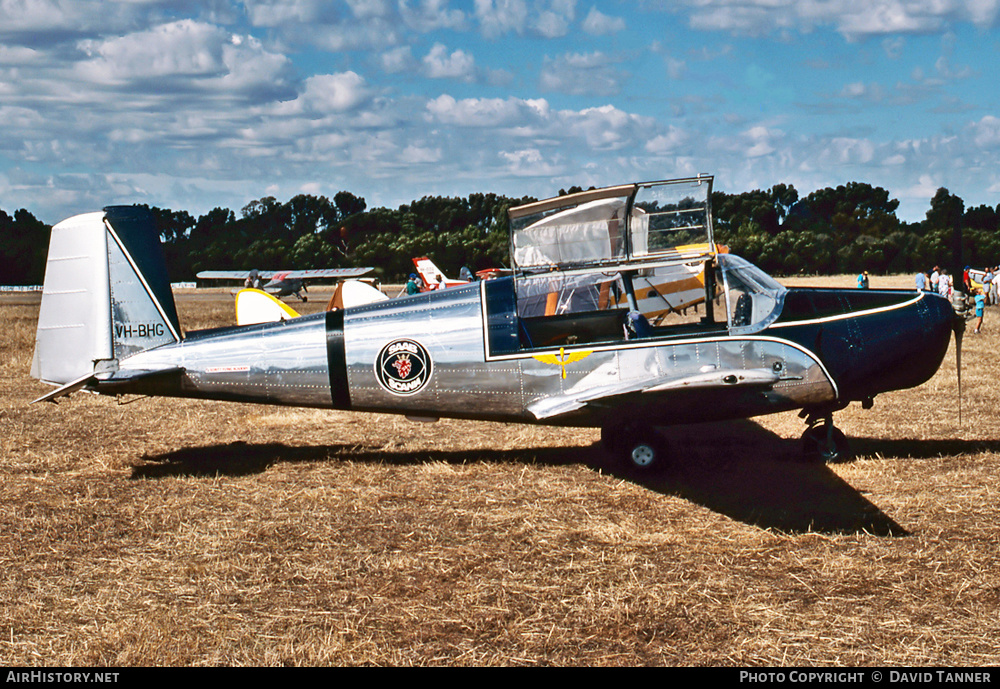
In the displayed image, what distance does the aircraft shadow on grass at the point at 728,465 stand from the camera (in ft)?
22.4

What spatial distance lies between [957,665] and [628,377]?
387cm

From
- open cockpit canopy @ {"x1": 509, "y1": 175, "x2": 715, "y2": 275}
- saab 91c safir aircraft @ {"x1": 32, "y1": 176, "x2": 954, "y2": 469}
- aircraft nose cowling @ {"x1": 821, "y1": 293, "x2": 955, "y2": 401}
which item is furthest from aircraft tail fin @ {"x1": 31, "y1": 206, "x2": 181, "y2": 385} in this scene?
aircraft nose cowling @ {"x1": 821, "y1": 293, "x2": 955, "y2": 401}

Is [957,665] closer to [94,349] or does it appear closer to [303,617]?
[303,617]

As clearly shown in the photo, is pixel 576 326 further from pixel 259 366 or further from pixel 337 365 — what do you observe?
pixel 259 366

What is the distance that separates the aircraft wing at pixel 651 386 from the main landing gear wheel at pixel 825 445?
1.46 meters

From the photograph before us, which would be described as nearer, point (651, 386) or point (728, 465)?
point (651, 386)

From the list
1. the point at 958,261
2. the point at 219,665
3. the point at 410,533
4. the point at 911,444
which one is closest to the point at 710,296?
the point at 911,444

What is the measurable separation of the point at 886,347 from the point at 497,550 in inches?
162

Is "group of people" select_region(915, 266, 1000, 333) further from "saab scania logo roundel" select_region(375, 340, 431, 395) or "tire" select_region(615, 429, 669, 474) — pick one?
"saab scania logo roundel" select_region(375, 340, 431, 395)

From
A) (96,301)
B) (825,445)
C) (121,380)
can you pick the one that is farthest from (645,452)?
(96,301)

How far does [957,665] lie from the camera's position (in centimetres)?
431

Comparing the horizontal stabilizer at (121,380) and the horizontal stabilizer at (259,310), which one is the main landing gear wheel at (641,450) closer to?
the horizontal stabilizer at (259,310)

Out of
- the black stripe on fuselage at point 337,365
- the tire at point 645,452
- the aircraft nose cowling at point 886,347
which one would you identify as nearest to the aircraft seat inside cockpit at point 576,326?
the tire at point 645,452

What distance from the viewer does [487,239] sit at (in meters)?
74.1
